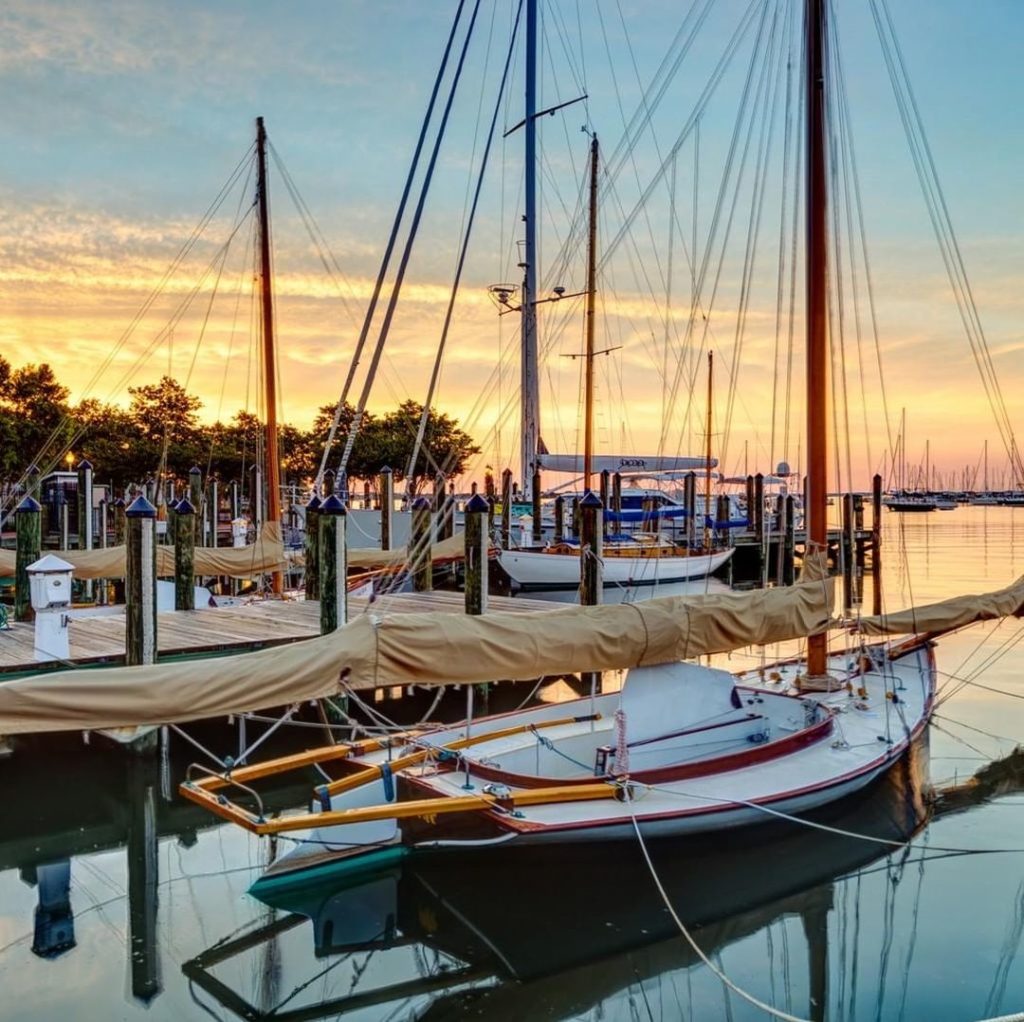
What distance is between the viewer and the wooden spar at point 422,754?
7.83 meters

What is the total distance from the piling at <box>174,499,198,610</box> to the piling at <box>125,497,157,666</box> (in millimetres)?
4105

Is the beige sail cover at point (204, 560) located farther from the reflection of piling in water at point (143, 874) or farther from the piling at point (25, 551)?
the reflection of piling in water at point (143, 874)

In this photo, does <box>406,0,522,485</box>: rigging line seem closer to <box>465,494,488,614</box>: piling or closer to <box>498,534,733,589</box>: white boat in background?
<box>465,494,488,614</box>: piling

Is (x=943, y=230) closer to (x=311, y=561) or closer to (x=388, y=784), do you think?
(x=388, y=784)

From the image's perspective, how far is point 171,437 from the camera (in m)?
49.9

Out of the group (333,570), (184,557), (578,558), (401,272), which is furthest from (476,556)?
(578,558)

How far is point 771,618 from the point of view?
9430 mm

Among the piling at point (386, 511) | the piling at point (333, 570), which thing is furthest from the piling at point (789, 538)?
the piling at point (386, 511)

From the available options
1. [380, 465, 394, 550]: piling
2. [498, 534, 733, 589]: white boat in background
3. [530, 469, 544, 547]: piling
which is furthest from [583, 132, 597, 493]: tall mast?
[380, 465, 394, 550]: piling

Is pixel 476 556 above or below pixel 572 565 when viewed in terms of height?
above

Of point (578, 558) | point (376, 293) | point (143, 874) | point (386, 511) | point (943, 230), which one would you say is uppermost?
point (943, 230)

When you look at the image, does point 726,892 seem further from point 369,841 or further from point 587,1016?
point 369,841

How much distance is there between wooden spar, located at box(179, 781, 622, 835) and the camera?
6945 millimetres

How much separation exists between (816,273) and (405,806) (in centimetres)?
794
